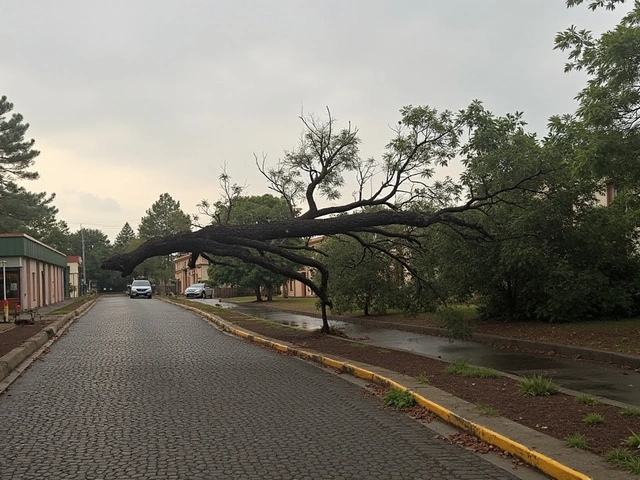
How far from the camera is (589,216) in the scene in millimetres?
16859

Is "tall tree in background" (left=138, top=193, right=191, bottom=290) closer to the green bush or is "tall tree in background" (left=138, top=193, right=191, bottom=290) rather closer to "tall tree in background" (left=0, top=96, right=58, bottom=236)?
"tall tree in background" (left=0, top=96, right=58, bottom=236)

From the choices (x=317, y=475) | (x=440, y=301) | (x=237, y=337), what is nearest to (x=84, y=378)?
(x=317, y=475)

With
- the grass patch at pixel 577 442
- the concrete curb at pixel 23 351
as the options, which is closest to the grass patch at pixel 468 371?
the grass patch at pixel 577 442

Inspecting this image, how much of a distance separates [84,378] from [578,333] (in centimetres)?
1056

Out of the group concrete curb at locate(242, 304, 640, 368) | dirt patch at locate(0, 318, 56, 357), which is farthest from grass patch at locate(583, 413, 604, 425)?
dirt patch at locate(0, 318, 56, 357)

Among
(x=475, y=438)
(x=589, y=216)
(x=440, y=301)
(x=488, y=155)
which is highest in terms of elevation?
(x=488, y=155)

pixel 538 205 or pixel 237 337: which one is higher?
pixel 538 205

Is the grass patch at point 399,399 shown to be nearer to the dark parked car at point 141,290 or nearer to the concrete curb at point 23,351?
the concrete curb at point 23,351

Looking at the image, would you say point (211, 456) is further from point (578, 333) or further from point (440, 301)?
point (440, 301)

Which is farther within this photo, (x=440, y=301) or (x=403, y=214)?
(x=440, y=301)

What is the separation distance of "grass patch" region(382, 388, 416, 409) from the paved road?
208mm

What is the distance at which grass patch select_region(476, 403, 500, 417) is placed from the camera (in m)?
7.16

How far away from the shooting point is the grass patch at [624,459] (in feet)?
16.6

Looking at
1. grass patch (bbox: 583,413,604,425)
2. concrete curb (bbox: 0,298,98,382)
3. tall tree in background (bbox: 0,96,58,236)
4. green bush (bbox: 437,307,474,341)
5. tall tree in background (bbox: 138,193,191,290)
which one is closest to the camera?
grass patch (bbox: 583,413,604,425)
